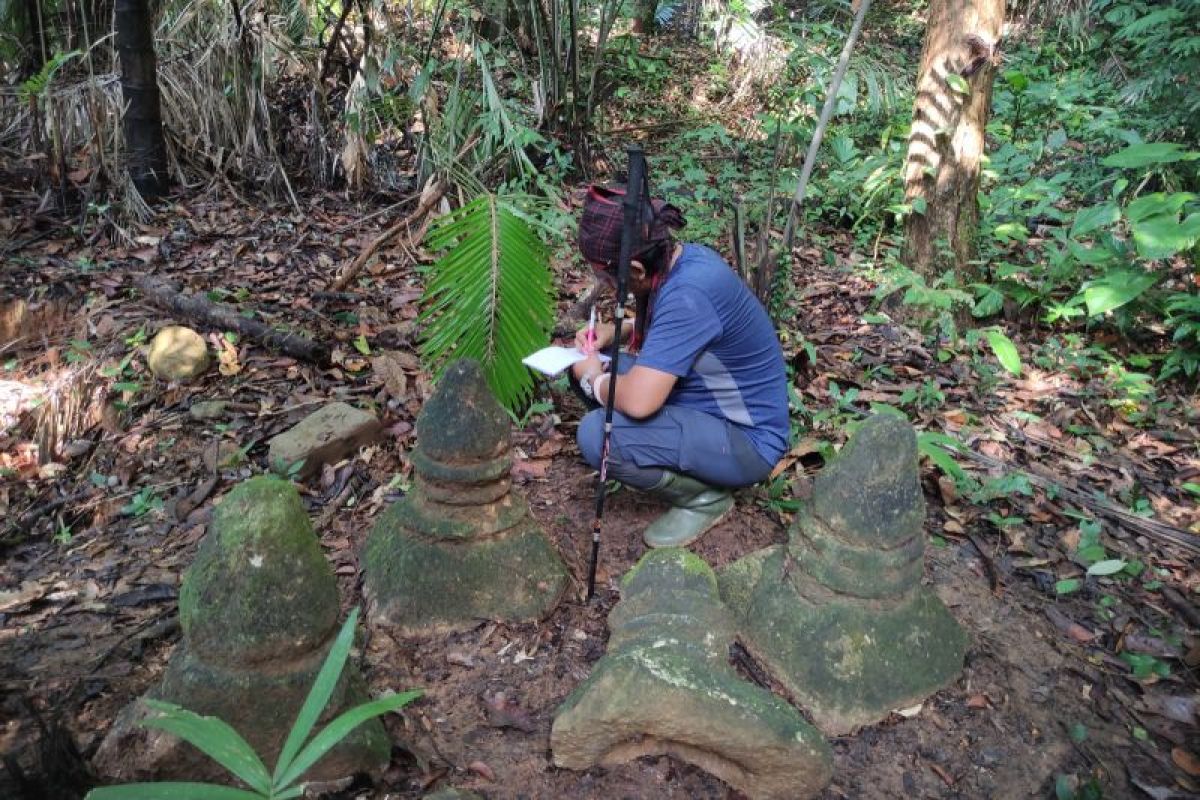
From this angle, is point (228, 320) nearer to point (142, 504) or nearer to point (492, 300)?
point (142, 504)

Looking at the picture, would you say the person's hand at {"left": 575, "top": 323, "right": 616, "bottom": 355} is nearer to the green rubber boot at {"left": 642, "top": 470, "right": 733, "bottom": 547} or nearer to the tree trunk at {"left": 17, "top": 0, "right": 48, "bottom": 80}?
the green rubber boot at {"left": 642, "top": 470, "right": 733, "bottom": 547}

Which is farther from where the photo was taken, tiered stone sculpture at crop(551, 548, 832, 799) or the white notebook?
the white notebook

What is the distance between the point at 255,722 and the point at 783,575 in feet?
4.61

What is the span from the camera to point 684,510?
9.61 ft

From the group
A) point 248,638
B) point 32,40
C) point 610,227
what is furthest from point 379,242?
point 32,40

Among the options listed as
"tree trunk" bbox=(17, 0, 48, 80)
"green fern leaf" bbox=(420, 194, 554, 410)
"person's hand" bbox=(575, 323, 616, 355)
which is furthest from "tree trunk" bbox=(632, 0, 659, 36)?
"person's hand" bbox=(575, 323, 616, 355)

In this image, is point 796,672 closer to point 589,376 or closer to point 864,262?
point 589,376

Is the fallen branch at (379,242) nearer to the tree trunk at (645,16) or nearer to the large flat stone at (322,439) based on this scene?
the large flat stone at (322,439)

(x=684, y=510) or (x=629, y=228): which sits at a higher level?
(x=629, y=228)

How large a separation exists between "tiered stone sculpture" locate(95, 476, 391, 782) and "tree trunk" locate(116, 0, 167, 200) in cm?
454

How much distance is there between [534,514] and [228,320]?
2.15 metres

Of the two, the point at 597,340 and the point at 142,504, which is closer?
the point at 597,340

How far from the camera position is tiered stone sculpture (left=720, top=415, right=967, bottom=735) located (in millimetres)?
2129

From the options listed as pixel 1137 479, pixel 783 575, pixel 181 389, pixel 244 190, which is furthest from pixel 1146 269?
pixel 244 190
